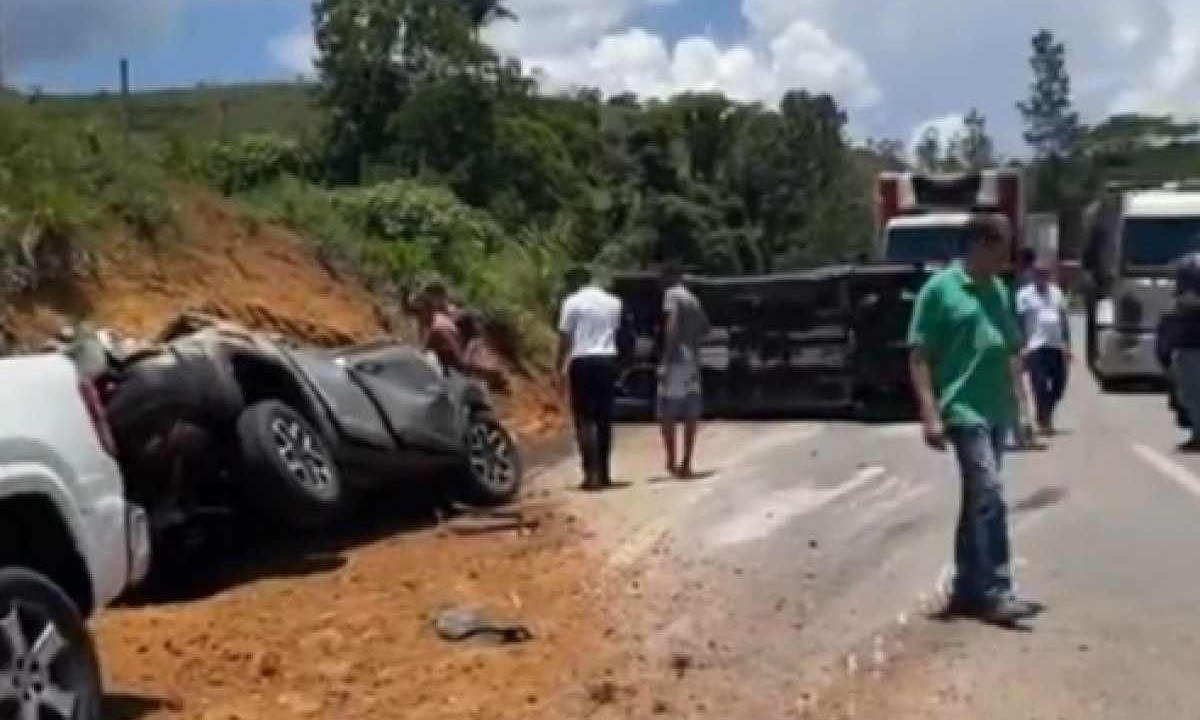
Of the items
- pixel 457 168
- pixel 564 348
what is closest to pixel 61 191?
pixel 564 348

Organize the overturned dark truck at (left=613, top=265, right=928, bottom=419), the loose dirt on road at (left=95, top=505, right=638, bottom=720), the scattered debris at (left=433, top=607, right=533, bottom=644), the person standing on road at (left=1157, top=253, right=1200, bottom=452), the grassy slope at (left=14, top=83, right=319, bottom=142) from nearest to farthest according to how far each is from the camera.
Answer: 1. the loose dirt on road at (left=95, top=505, right=638, bottom=720)
2. the scattered debris at (left=433, top=607, right=533, bottom=644)
3. the person standing on road at (left=1157, top=253, right=1200, bottom=452)
4. the overturned dark truck at (left=613, top=265, right=928, bottom=419)
5. the grassy slope at (left=14, top=83, right=319, bottom=142)

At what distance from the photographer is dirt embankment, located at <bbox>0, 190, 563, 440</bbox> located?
65.8 ft

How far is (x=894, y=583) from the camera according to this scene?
12.4m

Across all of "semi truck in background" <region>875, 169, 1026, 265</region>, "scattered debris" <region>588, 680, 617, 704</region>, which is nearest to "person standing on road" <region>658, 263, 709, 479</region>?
"scattered debris" <region>588, 680, 617, 704</region>

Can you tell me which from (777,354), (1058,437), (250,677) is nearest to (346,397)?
(250,677)

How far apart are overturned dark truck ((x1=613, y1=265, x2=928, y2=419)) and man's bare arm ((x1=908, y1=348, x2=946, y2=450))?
42.6ft

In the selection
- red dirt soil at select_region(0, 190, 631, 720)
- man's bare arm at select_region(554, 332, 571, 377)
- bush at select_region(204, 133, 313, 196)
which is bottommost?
red dirt soil at select_region(0, 190, 631, 720)

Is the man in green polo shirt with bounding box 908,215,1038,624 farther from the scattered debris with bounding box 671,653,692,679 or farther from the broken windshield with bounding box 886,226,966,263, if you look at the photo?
the broken windshield with bounding box 886,226,966,263

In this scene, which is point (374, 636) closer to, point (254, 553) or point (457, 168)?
point (254, 553)

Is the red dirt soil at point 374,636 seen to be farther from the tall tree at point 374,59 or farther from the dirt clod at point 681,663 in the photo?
the tall tree at point 374,59

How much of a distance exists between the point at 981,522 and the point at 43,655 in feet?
15.5

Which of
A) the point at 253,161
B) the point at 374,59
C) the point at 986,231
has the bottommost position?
the point at 253,161

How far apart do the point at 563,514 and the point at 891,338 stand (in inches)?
367

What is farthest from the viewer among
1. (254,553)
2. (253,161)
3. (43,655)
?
(253,161)
